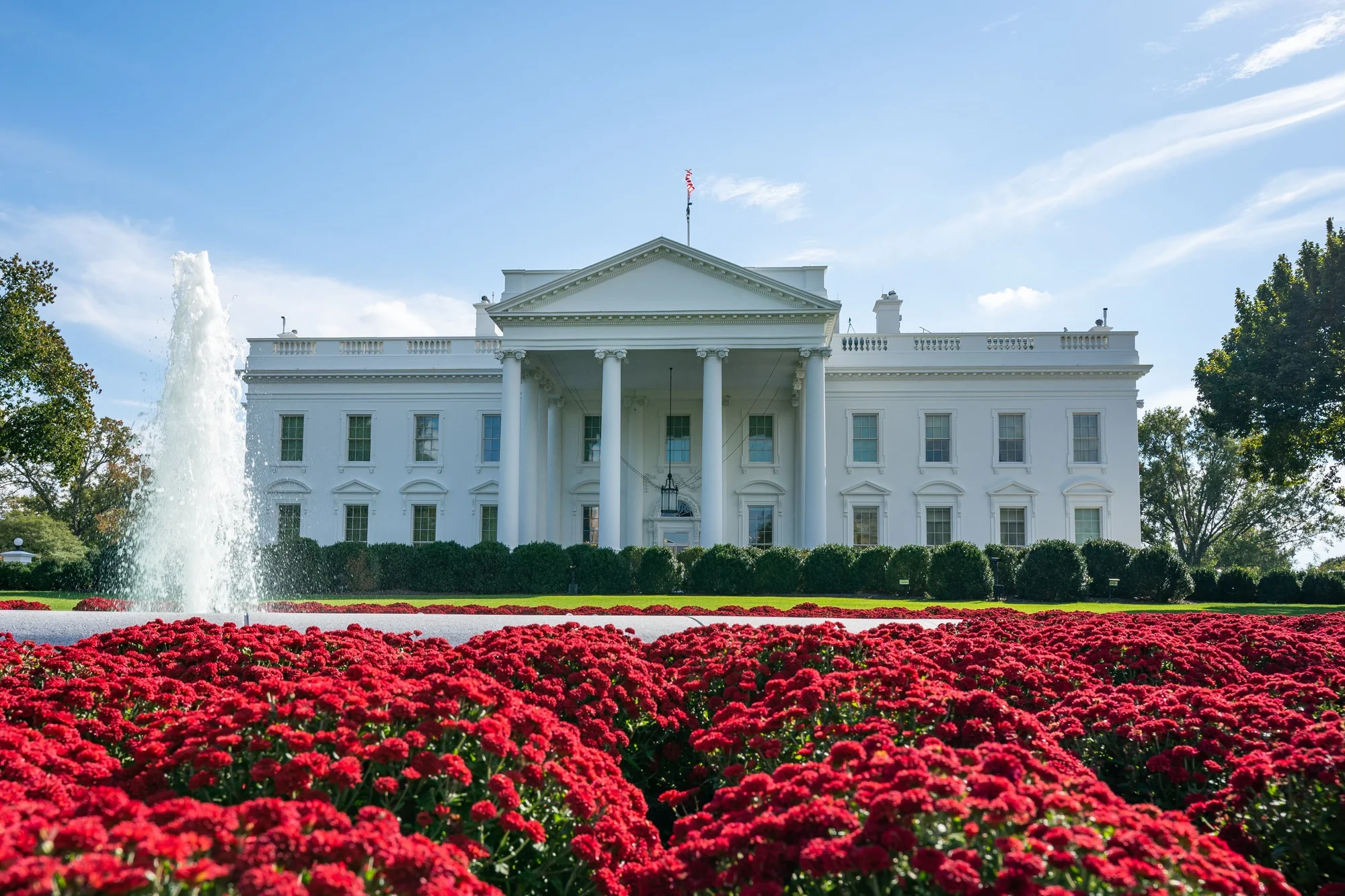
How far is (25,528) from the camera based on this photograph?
42094 mm

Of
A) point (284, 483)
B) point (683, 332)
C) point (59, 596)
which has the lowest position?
point (59, 596)

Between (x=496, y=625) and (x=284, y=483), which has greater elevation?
(x=284, y=483)

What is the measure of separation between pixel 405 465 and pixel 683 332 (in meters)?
14.0

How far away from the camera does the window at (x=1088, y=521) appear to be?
3569 centimetres

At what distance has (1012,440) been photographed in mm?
36438

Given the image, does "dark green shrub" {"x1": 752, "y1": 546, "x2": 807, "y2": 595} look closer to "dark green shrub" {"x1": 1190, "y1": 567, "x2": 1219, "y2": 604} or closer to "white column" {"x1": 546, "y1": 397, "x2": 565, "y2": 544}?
"white column" {"x1": 546, "y1": 397, "x2": 565, "y2": 544}

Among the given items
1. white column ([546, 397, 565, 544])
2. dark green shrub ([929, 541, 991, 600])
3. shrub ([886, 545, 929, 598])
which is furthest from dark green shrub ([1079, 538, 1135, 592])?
white column ([546, 397, 565, 544])

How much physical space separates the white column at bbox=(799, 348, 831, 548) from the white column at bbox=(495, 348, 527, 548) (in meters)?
9.76

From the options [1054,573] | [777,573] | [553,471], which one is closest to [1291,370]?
[1054,573]

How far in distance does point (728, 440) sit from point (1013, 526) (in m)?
11.8

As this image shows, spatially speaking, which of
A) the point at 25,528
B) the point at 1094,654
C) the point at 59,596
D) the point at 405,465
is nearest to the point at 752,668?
the point at 1094,654

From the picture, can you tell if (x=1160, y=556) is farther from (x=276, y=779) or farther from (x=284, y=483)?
(x=284, y=483)

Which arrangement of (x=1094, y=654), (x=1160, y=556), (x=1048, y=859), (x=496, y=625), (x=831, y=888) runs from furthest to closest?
(x=1160, y=556) → (x=496, y=625) → (x=1094, y=654) → (x=831, y=888) → (x=1048, y=859)

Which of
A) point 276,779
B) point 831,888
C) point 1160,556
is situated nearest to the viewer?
point 831,888
